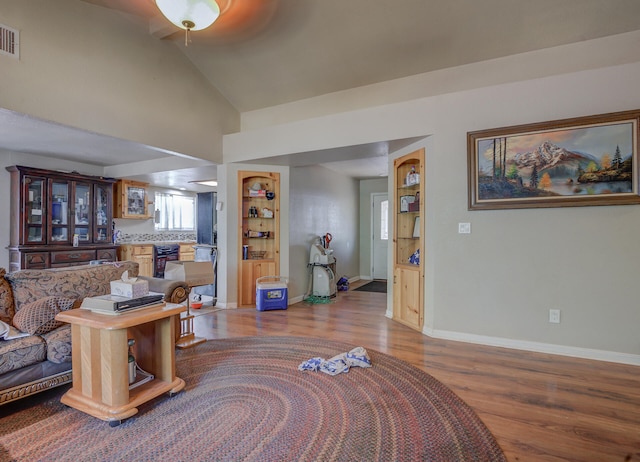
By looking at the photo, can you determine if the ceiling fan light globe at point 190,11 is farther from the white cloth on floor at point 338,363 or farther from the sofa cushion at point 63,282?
the white cloth on floor at point 338,363

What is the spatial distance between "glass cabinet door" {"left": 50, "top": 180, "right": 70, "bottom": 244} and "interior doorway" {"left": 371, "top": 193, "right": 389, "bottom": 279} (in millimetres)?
5821

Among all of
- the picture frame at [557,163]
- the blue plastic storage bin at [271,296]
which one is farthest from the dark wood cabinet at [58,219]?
the picture frame at [557,163]

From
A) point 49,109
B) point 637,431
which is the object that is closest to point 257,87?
point 49,109

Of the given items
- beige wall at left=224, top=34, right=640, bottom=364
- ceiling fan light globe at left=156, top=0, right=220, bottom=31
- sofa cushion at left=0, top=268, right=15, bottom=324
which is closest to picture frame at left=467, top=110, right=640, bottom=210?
beige wall at left=224, top=34, right=640, bottom=364

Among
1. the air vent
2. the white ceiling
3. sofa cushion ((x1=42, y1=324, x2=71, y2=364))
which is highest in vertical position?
the white ceiling

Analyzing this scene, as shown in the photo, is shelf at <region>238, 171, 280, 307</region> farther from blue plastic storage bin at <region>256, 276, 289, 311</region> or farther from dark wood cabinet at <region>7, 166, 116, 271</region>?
dark wood cabinet at <region>7, 166, 116, 271</region>

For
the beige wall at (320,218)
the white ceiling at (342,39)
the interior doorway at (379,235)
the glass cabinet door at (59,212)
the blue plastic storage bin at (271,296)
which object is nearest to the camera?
the white ceiling at (342,39)

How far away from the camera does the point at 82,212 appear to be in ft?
→ 17.7

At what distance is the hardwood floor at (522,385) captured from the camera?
1.72 meters

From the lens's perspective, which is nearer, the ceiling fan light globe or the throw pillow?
the throw pillow

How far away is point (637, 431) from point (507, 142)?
2.38 meters

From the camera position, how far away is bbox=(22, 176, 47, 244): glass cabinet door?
4.68 metres

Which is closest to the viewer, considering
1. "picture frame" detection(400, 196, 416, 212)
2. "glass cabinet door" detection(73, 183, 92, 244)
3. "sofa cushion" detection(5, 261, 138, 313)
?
"sofa cushion" detection(5, 261, 138, 313)

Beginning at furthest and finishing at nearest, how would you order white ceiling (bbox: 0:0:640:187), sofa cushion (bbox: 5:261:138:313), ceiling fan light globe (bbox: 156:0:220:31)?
1. white ceiling (bbox: 0:0:640:187)
2. ceiling fan light globe (bbox: 156:0:220:31)
3. sofa cushion (bbox: 5:261:138:313)
